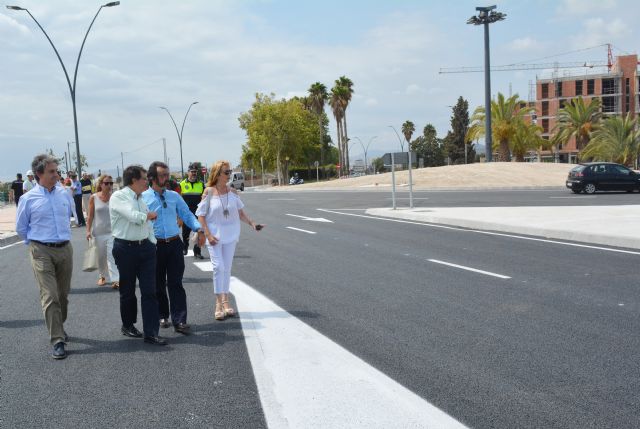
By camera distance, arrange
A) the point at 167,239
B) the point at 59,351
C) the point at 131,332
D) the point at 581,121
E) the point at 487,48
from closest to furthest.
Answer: the point at 59,351
the point at 131,332
the point at 167,239
the point at 487,48
the point at 581,121

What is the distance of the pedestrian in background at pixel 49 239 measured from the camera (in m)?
5.38

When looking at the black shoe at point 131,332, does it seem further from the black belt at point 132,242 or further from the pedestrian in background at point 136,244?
the black belt at point 132,242

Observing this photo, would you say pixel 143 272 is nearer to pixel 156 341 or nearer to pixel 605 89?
pixel 156 341

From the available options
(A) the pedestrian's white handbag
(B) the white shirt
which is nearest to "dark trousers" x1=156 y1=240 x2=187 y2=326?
(B) the white shirt

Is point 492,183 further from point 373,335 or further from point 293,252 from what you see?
point 373,335

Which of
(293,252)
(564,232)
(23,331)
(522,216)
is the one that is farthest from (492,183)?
(23,331)

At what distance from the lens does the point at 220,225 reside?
6492 millimetres

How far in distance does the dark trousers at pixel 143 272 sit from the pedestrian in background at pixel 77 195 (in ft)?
51.5

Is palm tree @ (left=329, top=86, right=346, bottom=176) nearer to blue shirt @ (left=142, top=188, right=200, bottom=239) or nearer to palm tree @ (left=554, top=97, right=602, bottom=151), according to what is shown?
palm tree @ (left=554, top=97, right=602, bottom=151)

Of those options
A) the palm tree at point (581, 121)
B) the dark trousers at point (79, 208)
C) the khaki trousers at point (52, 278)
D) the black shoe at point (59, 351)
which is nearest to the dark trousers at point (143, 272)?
the khaki trousers at point (52, 278)

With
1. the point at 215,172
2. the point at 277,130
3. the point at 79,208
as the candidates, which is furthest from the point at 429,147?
the point at 215,172

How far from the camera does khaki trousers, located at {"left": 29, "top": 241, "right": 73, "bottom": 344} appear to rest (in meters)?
5.36

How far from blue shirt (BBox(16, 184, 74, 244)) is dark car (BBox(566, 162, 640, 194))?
27709 millimetres

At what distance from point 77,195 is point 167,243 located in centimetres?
1616
